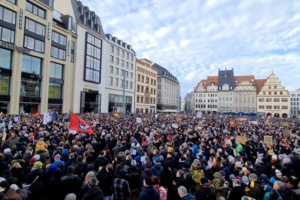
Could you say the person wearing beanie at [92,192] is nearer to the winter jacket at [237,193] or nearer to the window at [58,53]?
the winter jacket at [237,193]

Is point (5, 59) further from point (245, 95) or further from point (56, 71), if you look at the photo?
point (245, 95)

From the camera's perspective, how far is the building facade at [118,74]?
178 feet

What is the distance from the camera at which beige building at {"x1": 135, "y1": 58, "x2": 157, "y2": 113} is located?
6825 cm

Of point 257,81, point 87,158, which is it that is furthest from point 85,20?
point 257,81

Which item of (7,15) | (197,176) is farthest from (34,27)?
(197,176)

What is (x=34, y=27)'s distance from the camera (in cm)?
3388

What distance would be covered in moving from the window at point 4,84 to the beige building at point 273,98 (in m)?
80.1

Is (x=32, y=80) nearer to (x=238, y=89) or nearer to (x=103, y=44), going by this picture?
(x=103, y=44)

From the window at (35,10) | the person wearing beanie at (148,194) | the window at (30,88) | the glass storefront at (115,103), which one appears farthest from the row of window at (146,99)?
the person wearing beanie at (148,194)

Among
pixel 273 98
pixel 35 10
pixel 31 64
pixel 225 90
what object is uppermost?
pixel 35 10

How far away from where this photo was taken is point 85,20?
152ft

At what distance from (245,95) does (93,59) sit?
6506 centimetres

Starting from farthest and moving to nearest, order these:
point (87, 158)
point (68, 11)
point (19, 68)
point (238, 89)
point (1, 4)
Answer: point (238, 89), point (68, 11), point (19, 68), point (1, 4), point (87, 158)

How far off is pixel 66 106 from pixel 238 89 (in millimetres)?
70708
